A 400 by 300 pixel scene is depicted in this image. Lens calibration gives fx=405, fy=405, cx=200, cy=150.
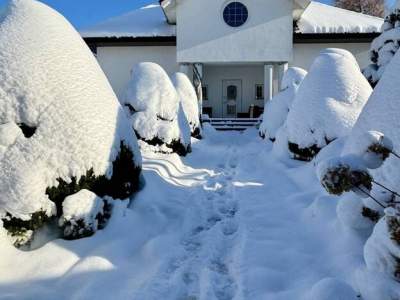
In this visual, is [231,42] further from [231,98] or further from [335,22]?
[335,22]

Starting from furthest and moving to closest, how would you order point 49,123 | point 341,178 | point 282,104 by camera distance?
1. point 282,104
2. point 49,123
3. point 341,178

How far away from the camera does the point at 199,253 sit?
15.0 ft

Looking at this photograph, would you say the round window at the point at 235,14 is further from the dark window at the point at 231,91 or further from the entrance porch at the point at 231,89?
the dark window at the point at 231,91

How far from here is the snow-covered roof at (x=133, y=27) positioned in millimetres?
23391

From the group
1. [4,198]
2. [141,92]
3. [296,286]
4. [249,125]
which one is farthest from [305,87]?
[249,125]

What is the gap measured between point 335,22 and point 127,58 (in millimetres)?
12177

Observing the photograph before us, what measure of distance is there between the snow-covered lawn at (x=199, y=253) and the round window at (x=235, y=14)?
1642 centimetres

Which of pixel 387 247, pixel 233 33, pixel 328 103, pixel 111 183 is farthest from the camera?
pixel 233 33

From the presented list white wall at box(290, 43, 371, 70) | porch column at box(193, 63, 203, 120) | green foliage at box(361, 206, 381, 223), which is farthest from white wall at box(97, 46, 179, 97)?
green foliage at box(361, 206, 381, 223)

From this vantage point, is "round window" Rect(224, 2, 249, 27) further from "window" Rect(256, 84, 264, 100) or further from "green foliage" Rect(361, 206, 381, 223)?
"green foliage" Rect(361, 206, 381, 223)

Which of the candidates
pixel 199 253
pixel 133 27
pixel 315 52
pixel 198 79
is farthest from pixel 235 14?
pixel 199 253

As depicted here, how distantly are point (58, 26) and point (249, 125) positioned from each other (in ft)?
54.0

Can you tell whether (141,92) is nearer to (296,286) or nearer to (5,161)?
(5,161)

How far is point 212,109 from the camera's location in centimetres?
2477
